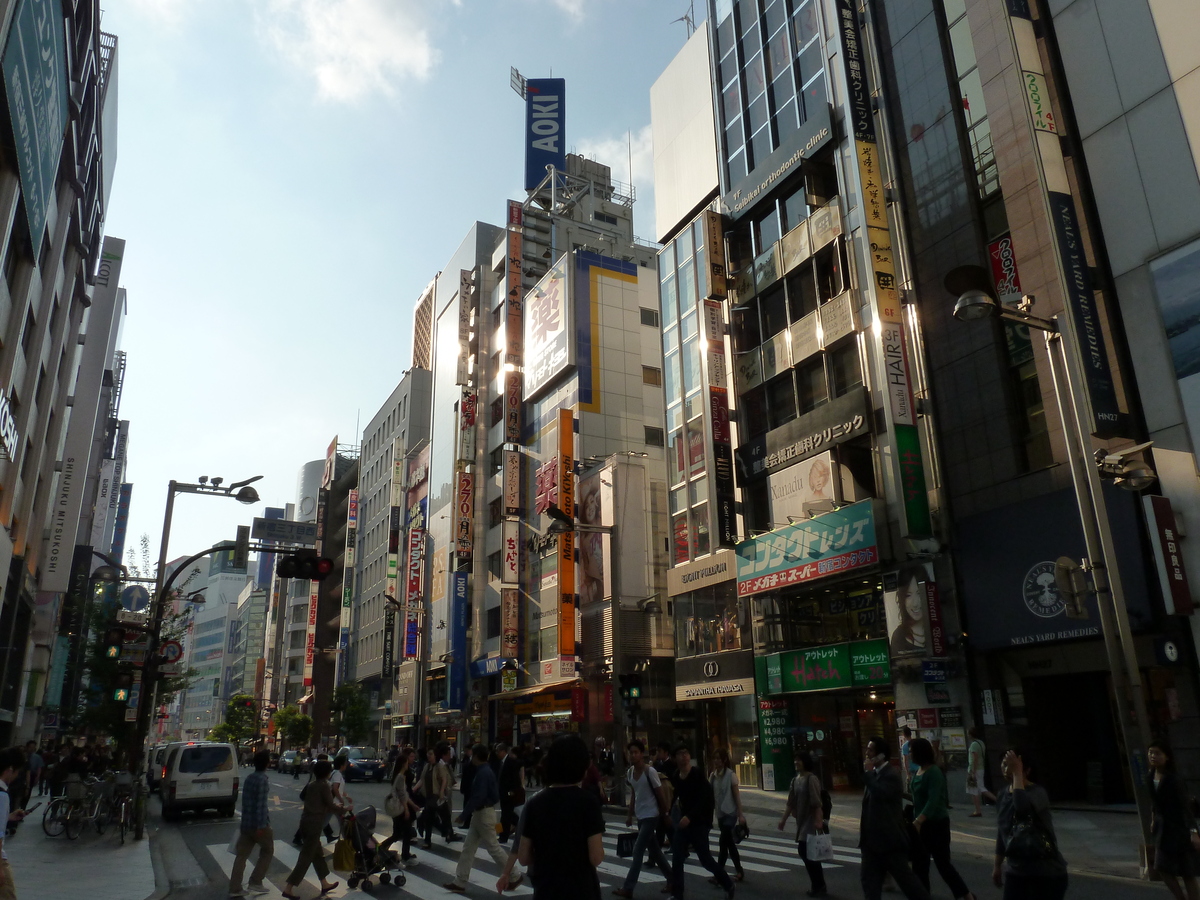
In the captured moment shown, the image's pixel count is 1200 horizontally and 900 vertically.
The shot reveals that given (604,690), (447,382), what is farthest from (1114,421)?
(447,382)

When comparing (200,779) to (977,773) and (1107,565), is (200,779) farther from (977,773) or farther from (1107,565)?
(1107,565)

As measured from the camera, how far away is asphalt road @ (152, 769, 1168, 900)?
1062 cm

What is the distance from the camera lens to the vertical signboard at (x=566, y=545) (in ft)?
130

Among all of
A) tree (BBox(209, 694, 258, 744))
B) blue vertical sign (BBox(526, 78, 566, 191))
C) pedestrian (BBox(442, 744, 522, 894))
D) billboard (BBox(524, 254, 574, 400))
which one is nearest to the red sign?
pedestrian (BBox(442, 744, 522, 894))

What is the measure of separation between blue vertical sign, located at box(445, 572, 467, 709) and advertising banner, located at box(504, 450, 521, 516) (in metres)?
8.27

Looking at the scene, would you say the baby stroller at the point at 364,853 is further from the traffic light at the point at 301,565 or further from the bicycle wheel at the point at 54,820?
the bicycle wheel at the point at 54,820

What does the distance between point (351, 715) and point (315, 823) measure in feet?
190

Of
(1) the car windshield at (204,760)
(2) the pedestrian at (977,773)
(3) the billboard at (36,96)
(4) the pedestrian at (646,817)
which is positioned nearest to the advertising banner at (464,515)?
(1) the car windshield at (204,760)

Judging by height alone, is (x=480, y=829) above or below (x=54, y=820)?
above

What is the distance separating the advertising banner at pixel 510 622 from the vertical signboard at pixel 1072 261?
3262cm

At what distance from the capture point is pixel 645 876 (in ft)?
39.8

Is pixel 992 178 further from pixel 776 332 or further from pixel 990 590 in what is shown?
pixel 990 590

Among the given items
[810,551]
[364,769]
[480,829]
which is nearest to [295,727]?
Answer: [364,769]

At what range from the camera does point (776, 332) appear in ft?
98.5
